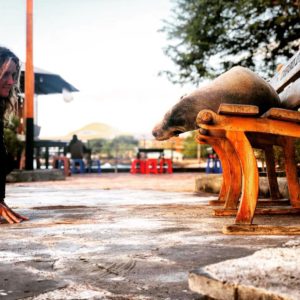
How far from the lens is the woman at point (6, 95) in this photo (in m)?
3.14

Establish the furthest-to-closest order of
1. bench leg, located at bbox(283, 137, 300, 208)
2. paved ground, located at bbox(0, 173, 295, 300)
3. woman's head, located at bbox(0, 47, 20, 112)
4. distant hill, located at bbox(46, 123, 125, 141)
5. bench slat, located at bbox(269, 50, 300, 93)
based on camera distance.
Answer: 1. distant hill, located at bbox(46, 123, 125, 141)
2. bench slat, located at bbox(269, 50, 300, 93)
3. bench leg, located at bbox(283, 137, 300, 208)
4. woman's head, located at bbox(0, 47, 20, 112)
5. paved ground, located at bbox(0, 173, 295, 300)

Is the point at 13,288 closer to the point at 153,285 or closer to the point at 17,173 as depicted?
the point at 153,285

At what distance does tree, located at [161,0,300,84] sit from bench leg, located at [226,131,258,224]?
9.68 metres

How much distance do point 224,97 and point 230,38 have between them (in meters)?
9.90

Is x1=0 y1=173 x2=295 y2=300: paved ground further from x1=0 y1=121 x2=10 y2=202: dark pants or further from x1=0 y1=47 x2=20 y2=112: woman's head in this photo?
x1=0 y1=47 x2=20 y2=112: woman's head

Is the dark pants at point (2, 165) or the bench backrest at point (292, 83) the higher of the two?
the bench backrest at point (292, 83)

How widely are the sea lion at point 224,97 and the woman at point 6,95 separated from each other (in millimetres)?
1075

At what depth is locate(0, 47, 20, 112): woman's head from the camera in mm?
3133

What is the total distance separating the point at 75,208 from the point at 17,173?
20.4 feet

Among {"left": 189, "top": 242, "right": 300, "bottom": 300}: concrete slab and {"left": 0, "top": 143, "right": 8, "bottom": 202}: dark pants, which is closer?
{"left": 189, "top": 242, "right": 300, "bottom": 300}: concrete slab

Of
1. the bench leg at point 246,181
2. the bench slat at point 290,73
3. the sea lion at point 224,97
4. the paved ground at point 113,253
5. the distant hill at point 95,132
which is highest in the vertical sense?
the distant hill at point 95,132

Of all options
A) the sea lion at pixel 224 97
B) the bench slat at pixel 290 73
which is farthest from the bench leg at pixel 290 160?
the bench slat at pixel 290 73

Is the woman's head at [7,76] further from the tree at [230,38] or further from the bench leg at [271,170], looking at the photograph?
the tree at [230,38]

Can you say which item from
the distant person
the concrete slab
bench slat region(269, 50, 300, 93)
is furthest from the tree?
the concrete slab
